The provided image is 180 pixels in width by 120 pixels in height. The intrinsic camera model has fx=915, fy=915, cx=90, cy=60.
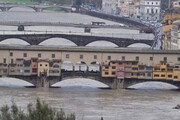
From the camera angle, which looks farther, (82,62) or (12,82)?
(82,62)

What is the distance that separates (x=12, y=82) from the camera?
2794 centimetres

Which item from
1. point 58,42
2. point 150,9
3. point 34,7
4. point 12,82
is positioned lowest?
point 34,7

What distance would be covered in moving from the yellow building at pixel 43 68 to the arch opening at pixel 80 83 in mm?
501

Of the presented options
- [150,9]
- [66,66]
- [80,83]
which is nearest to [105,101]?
[66,66]

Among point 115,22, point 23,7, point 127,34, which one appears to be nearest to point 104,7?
point 23,7

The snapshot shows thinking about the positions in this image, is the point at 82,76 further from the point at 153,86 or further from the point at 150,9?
the point at 150,9

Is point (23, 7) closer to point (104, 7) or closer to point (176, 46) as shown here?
point (104, 7)

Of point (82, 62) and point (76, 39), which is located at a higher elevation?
point (82, 62)

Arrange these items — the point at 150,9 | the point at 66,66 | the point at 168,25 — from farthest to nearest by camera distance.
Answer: the point at 150,9, the point at 168,25, the point at 66,66

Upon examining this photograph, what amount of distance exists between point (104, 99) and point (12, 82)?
15.1 ft

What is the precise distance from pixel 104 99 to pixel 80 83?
4.24 m

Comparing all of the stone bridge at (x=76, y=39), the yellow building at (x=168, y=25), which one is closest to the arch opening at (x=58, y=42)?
the stone bridge at (x=76, y=39)

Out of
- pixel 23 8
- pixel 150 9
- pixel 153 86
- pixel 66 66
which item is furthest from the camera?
pixel 23 8

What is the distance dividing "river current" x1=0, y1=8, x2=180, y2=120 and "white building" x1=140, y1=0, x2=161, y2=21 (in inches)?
1248
